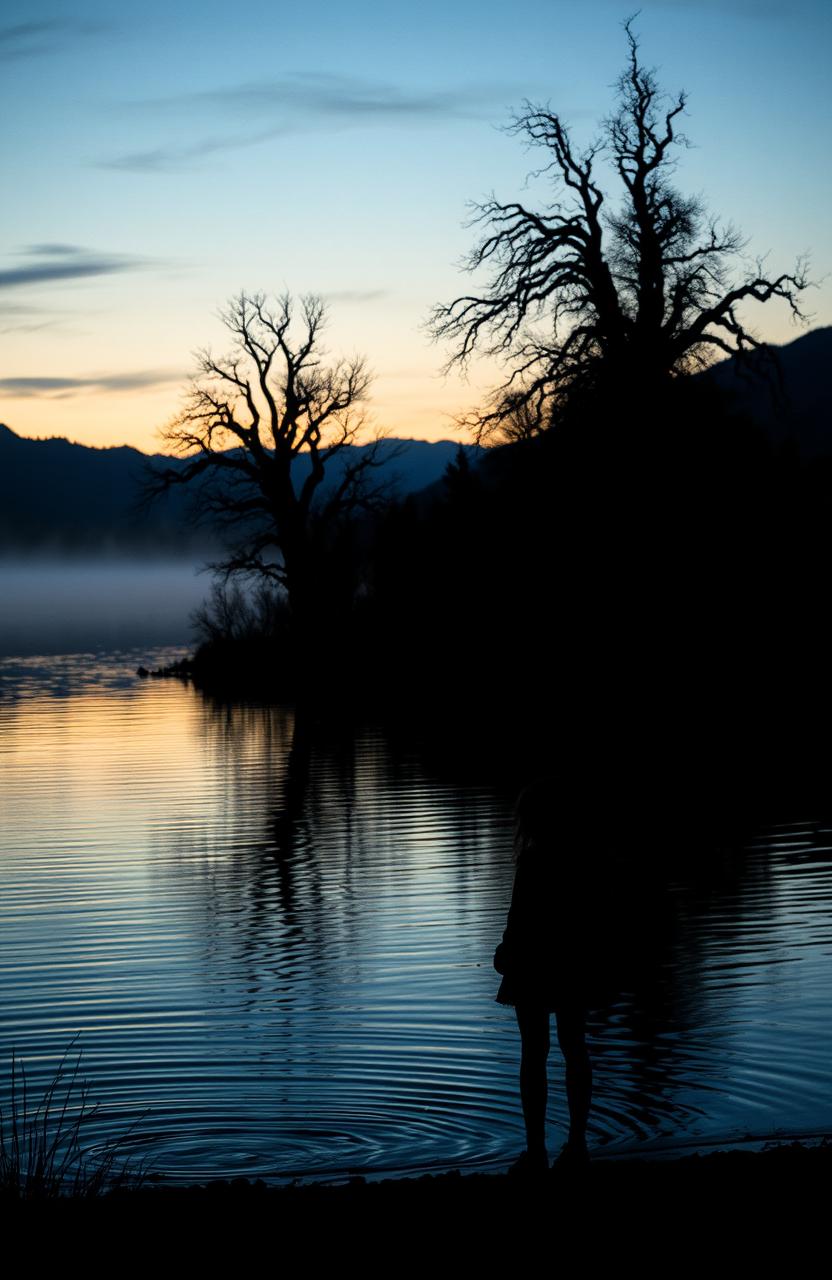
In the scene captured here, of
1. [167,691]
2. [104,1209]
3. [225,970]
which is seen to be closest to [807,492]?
[167,691]

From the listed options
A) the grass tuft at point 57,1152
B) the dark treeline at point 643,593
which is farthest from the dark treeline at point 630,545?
the grass tuft at point 57,1152

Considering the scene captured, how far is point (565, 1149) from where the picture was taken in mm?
6906

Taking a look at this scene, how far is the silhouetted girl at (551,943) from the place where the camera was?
278 inches

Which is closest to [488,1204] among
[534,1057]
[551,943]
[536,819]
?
[534,1057]

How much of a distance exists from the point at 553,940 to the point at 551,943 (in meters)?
0.02

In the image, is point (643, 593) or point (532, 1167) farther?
point (643, 593)

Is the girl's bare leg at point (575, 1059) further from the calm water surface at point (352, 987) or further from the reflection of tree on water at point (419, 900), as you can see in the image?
the calm water surface at point (352, 987)

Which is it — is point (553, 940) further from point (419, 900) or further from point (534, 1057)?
point (419, 900)

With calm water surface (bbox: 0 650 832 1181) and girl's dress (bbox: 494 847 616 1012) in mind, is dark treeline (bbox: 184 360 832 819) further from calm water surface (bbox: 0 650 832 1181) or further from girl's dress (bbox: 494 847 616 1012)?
girl's dress (bbox: 494 847 616 1012)

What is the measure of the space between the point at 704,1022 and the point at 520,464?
34.6 meters

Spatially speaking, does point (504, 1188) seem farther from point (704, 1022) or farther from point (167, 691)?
point (167, 691)

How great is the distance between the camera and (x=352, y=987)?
40.2 feet

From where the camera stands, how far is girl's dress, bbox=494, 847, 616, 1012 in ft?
23.1

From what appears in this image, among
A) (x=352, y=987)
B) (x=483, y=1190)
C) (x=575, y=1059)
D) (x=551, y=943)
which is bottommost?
(x=352, y=987)
